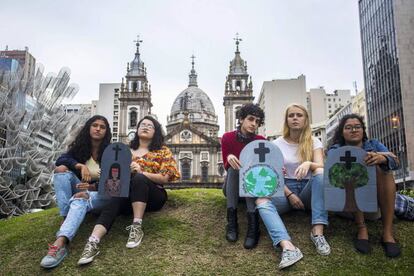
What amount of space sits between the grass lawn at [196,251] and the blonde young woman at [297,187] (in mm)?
190

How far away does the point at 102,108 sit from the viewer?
93438mm

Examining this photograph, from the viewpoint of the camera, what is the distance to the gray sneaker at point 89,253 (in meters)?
4.59

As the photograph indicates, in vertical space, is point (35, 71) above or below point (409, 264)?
above

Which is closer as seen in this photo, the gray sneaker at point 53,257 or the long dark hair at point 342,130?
the gray sneaker at point 53,257

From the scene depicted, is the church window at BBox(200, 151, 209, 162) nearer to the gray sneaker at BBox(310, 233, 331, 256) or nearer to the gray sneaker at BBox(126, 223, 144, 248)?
the gray sneaker at BBox(126, 223, 144, 248)

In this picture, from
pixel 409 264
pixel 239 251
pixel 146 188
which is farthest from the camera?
pixel 146 188

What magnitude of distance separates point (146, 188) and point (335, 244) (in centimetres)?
224

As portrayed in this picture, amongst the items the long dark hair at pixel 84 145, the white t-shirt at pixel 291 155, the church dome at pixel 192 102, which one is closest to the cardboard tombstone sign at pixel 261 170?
the white t-shirt at pixel 291 155

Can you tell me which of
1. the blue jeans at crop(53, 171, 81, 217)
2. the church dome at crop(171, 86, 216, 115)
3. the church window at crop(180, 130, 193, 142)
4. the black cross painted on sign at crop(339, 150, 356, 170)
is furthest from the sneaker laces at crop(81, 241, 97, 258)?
the church dome at crop(171, 86, 216, 115)

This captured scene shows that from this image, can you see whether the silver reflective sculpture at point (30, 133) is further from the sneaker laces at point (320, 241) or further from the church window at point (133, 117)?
the church window at point (133, 117)

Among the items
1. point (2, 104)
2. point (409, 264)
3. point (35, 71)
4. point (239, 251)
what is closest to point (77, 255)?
point (239, 251)

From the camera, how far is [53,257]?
15.1 feet

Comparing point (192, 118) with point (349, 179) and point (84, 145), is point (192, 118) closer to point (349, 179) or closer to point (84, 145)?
point (84, 145)

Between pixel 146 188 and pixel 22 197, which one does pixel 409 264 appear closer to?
pixel 146 188
